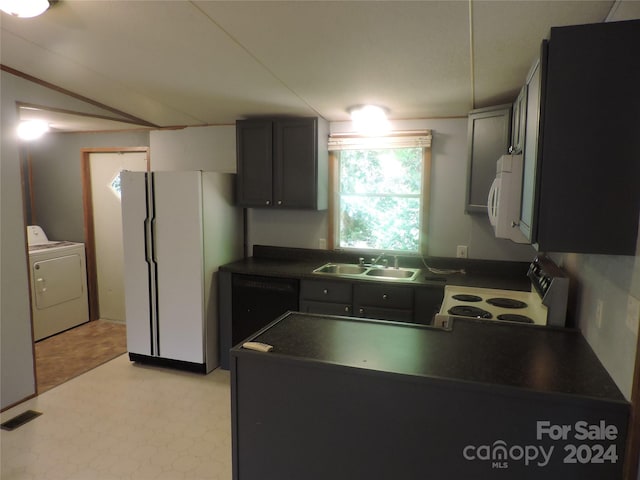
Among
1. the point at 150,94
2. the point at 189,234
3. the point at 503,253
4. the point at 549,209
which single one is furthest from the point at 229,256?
the point at 549,209

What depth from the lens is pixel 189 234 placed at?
3.33 metres

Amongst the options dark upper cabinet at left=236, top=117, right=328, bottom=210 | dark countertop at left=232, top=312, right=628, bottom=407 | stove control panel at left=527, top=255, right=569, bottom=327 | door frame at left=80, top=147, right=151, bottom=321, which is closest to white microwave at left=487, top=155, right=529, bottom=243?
stove control panel at left=527, top=255, right=569, bottom=327

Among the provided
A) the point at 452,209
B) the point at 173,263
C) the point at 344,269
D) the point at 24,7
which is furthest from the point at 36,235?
the point at 452,209

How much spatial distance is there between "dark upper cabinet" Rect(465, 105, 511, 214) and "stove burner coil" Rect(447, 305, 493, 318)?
88 cm

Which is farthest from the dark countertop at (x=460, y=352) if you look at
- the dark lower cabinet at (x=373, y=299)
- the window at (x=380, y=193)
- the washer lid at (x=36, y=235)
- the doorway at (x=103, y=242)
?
the washer lid at (x=36, y=235)

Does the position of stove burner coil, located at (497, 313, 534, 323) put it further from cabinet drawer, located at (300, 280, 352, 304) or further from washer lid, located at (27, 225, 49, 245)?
washer lid, located at (27, 225, 49, 245)

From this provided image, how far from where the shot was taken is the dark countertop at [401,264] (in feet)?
9.78

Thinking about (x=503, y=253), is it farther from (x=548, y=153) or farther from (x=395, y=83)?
(x=548, y=153)

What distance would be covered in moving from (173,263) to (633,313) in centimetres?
302

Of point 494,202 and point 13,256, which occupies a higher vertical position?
point 494,202

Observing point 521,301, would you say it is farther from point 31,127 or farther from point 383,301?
point 31,127

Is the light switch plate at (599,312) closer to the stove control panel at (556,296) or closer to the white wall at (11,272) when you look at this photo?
the stove control panel at (556,296)

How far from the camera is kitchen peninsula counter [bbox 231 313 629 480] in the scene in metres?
1.34

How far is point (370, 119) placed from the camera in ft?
11.0
